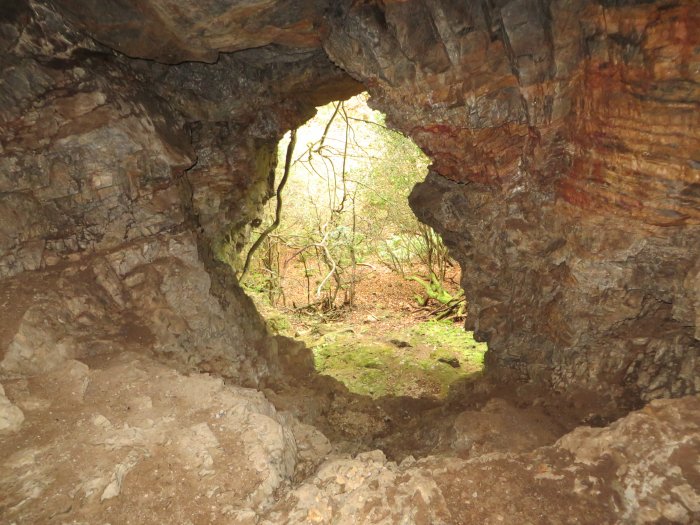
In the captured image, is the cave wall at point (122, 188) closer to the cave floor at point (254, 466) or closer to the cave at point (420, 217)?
the cave at point (420, 217)

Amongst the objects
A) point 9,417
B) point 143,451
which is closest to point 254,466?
point 143,451

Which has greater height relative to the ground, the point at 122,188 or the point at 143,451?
the point at 122,188

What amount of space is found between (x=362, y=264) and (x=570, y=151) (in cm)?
829

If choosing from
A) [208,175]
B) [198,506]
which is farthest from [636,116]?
[208,175]

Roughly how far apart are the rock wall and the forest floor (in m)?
2.85

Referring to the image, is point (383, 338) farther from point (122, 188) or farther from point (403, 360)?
point (122, 188)

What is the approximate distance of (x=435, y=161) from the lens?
6566mm

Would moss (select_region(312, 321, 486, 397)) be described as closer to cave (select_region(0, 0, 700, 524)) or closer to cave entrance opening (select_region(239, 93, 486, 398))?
cave entrance opening (select_region(239, 93, 486, 398))

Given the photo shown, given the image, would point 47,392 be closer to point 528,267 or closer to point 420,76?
point 420,76

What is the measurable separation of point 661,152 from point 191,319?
666 centimetres

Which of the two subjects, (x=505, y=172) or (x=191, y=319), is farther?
(x=191, y=319)

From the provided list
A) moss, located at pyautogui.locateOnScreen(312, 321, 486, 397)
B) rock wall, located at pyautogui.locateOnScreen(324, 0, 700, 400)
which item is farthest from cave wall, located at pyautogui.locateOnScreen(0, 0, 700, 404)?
moss, located at pyautogui.locateOnScreen(312, 321, 486, 397)

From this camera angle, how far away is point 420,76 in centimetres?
538

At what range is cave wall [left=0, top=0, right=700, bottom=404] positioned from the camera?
4.48 metres
